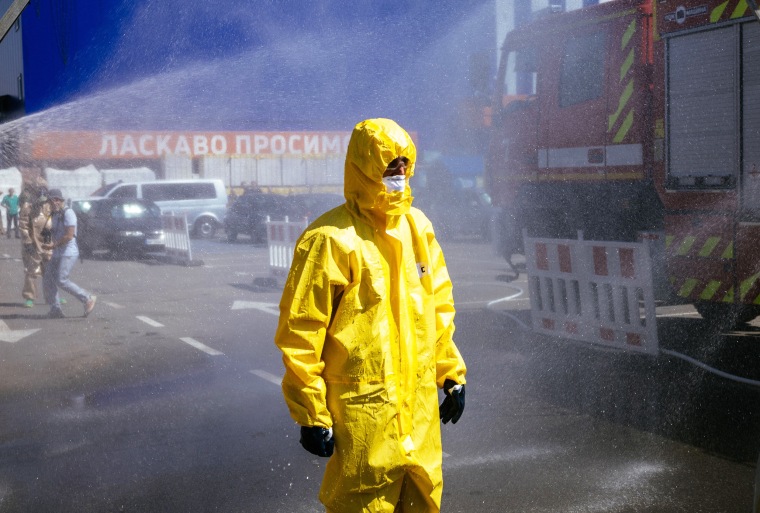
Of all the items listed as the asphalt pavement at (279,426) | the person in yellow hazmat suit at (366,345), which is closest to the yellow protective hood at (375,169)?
the person in yellow hazmat suit at (366,345)

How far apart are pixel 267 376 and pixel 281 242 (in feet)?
18.2

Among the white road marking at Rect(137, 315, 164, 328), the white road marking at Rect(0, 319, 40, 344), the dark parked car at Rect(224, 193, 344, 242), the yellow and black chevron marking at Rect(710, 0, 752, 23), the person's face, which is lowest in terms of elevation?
the white road marking at Rect(0, 319, 40, 344)

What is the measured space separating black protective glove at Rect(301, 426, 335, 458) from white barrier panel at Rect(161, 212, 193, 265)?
1060 centimetres

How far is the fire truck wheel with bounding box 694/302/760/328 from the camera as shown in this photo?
727 centimetres

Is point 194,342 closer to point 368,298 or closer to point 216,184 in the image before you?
point 216,184

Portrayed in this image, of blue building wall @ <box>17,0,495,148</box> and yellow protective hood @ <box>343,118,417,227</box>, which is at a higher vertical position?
blue building wall @ <box>17,0,495,148</box>

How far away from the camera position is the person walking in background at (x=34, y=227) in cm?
916

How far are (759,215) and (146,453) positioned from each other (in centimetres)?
451

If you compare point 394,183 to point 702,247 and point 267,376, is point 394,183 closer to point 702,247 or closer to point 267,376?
point 267,376

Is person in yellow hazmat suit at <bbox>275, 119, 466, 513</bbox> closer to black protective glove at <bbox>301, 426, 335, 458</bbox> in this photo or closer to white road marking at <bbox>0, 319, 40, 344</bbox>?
black protective glove at <bbox>301, 426, 335, 458</bbox>

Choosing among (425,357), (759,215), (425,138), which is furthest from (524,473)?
(425,138)

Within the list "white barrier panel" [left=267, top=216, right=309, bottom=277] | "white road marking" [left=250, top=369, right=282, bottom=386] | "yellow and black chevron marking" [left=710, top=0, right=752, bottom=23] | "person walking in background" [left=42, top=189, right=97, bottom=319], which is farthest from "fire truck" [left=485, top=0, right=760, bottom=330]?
"person walking in background" [left=42, top=189, right=97, bottom=319]

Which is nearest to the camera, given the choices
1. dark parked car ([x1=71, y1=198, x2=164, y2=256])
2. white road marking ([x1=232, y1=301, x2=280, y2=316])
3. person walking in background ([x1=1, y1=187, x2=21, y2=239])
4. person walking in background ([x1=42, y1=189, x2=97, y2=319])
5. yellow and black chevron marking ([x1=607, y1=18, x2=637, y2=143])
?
yellow and black chevron marking ([x1=607, y1=18, x2=637, y2=143])

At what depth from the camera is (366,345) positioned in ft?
7.94
